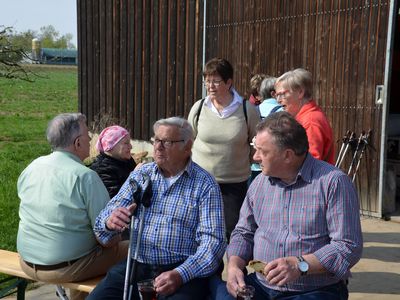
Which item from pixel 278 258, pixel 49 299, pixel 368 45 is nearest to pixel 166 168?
pixel 278 258

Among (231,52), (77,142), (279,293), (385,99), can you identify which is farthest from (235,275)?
(231,52)

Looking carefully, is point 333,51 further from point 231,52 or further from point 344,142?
point 231,52

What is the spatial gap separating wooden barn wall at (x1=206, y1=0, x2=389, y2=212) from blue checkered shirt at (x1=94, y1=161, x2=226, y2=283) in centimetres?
417

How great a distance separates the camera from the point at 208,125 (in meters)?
5.02

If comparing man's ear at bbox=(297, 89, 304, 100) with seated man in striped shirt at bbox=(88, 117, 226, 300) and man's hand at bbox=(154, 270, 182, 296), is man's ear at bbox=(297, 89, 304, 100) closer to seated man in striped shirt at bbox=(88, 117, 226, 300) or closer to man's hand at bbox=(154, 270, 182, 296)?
seated man in striped shirt at bbox=(88, 117, 226, 300)

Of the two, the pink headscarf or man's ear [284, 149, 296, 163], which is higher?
man's ear [284, 149, 296, 163]

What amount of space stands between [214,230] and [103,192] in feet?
2.49

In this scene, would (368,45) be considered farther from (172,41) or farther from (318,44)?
(172,41)

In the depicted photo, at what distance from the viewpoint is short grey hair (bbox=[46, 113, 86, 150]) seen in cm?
396

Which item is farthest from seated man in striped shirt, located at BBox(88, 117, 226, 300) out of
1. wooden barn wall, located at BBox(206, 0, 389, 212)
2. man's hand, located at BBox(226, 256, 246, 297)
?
wooden barn wall, located at BBox(206, 0, 389, 212)

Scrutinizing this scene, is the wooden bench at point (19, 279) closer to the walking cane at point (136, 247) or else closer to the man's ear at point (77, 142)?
the walking cane at point (136, 247)

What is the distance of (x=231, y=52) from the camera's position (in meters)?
9.27

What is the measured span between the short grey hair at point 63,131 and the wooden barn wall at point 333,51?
14.1 ft

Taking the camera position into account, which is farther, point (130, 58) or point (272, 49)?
point (130, 58)
